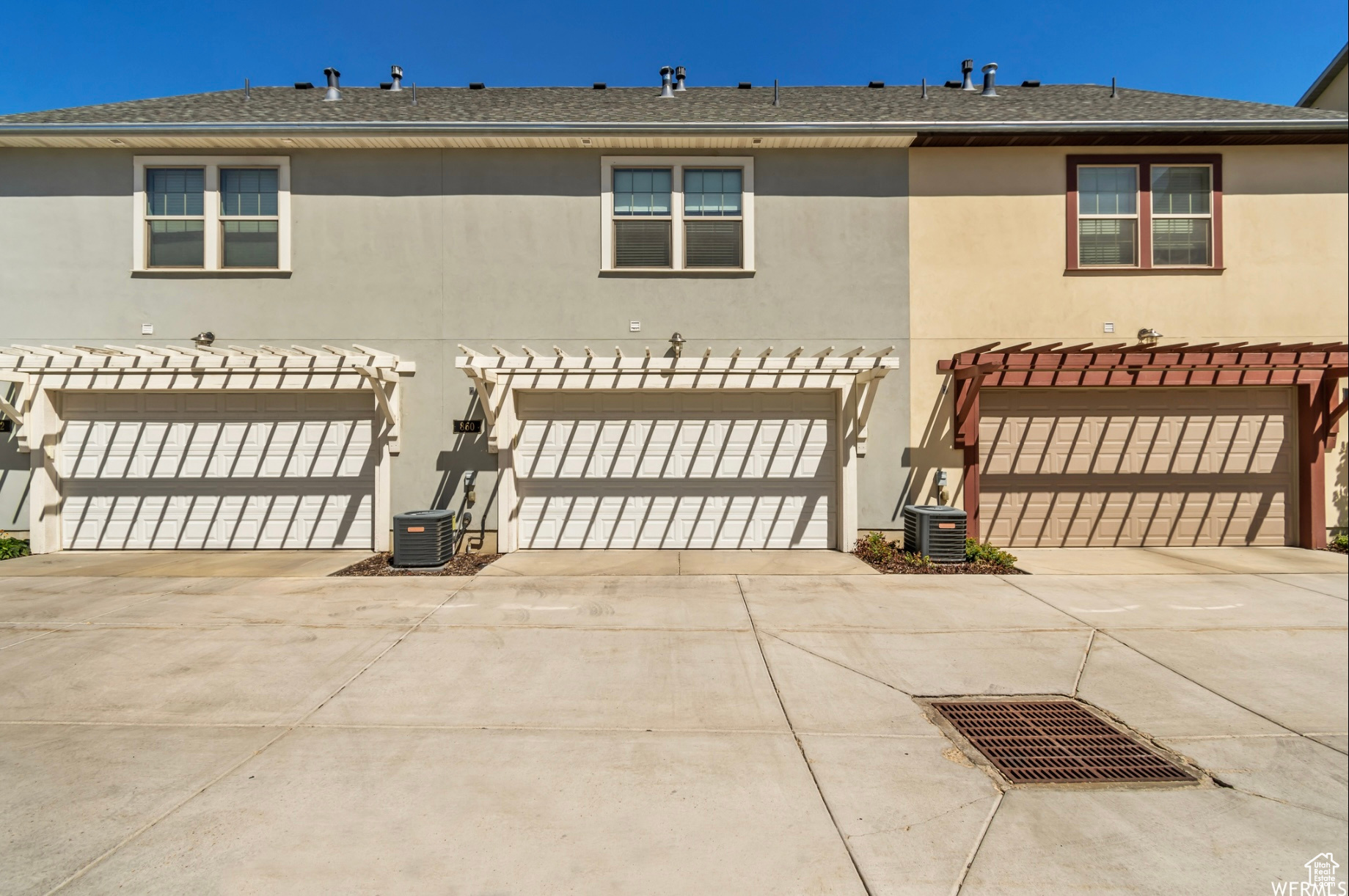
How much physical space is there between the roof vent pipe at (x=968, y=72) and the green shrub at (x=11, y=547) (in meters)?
16.3

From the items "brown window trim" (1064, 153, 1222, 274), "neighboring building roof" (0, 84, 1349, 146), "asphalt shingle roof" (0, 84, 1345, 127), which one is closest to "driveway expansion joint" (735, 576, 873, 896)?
"neighboring building roof" (0, 84, 1349, 146)

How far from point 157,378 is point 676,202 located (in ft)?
24.7

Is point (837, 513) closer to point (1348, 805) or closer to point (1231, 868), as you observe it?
point (1231, 868)

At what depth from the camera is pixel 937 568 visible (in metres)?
7.88

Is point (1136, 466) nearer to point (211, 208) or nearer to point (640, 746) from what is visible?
point (640, 746)

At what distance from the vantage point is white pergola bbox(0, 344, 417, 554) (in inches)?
328

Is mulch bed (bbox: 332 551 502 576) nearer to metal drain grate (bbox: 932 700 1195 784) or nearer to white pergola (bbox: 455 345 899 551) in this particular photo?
white pergola (bbox: 455 345 899 551)

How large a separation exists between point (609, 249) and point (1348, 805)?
8.82 m

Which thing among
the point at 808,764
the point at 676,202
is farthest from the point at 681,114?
the point at 808,764

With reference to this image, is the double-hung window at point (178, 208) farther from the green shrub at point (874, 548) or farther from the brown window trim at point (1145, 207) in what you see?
the brown window trim at point (1145, 207)

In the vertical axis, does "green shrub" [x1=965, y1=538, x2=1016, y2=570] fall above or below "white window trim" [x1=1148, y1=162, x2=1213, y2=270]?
below

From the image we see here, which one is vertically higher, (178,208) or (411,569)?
(178,208)

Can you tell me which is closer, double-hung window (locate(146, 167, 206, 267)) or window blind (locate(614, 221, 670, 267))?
double-hung window (locate(146, 167, 206, 267))

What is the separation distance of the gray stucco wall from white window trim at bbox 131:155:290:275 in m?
0.12
